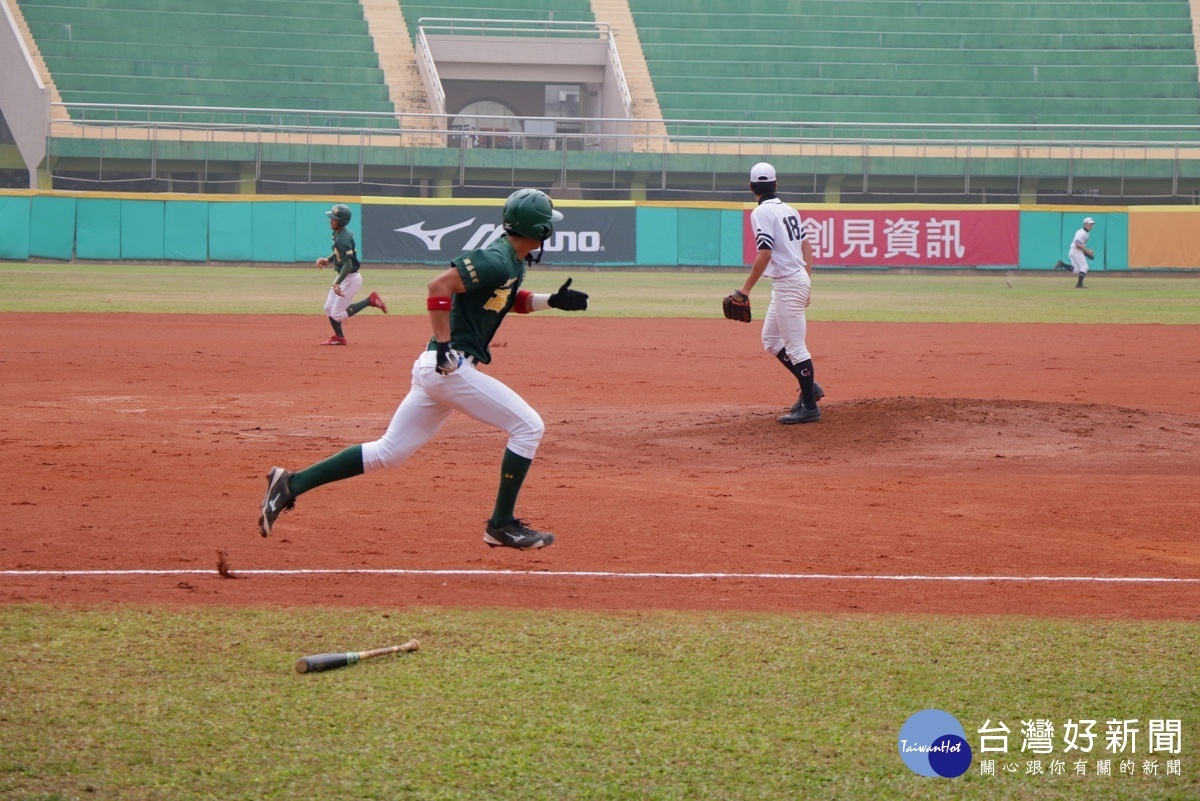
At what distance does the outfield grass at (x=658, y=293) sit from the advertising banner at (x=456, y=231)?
2.08 ft

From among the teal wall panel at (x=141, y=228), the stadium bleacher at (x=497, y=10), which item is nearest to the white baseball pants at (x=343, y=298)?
the teal wall panel at (x=141, y=228)

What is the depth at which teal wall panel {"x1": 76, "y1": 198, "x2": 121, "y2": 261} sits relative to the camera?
36156 millimetres

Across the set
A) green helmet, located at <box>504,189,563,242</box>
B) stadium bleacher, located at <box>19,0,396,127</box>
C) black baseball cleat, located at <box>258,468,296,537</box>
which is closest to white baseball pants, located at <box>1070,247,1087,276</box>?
stadium bleacher, located at <box>19,0,396,127</box>

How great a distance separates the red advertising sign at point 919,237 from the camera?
3869 centimetres

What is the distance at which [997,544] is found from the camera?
797 cm

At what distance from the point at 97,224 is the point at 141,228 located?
119cm

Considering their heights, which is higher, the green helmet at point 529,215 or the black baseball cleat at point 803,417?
the green helmet at point 529,215

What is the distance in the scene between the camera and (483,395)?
6898 millimetres

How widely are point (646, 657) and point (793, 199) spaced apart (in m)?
37.5

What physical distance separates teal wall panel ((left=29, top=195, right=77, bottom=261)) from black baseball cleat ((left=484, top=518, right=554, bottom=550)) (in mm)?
32761

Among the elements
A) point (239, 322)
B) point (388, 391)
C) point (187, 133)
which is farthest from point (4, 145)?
point (388, 391)

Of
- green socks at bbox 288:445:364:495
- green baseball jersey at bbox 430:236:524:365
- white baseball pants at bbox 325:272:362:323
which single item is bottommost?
green socks at bbox 288:445:364:495

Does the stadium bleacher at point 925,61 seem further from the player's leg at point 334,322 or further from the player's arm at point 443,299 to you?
the player's arm at point 443,299

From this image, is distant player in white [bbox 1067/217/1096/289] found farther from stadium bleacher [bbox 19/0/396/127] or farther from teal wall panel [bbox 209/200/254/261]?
teal wall panel [bbox 209/200/254/261]
